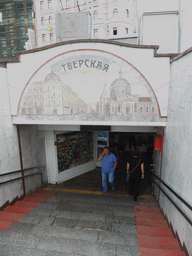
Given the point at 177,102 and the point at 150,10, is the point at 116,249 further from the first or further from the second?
the point at 150,10

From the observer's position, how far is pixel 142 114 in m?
4.03

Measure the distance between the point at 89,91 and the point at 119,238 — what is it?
119 inches

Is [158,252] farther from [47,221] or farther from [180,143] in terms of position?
[47,221]

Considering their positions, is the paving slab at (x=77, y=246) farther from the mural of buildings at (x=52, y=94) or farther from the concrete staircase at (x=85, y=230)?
the mural of buildings at (x=52, y=94)

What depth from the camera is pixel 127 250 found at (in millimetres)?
2527

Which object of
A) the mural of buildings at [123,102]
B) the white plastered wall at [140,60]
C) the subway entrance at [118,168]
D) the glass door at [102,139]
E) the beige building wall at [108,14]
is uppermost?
the beige building wall at [108,14]

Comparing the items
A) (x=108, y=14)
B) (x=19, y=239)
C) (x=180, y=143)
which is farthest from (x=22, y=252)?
(x=108, y=14)

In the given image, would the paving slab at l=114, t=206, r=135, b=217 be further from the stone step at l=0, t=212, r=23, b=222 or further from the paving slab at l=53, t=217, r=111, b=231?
the stone step at l=0, t=212, r=23, b=222

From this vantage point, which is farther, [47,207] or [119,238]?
[47,207]

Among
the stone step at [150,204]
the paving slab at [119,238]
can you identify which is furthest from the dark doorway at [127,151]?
the paving slab at [119,238]

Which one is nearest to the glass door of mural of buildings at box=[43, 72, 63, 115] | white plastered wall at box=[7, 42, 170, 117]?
mural of buildings at box=[43, 72, 63, 115]

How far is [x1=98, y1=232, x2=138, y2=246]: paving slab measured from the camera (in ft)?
9.13

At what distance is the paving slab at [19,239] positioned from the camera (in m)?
2.65

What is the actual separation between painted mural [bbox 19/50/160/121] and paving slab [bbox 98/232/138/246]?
92.4 inches
